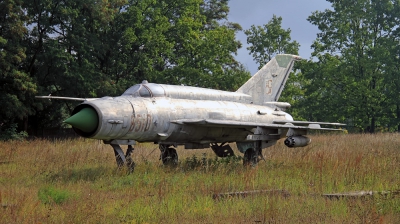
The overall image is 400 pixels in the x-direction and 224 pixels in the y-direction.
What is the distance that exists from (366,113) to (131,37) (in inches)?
813

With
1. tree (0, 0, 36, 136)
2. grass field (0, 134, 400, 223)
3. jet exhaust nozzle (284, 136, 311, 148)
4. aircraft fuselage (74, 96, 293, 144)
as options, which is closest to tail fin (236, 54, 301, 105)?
aircraft fuselage (74, 96, 293, 144)

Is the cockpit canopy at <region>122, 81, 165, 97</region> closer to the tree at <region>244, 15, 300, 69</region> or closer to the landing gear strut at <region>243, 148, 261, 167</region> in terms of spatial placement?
the landing gear strut at <region>243, 148, 261, 167</region>

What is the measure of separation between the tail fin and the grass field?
2.48 m

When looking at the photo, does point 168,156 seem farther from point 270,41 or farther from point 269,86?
point 270,41

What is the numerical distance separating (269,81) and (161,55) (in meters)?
26.0

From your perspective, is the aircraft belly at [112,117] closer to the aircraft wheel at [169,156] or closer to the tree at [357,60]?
the aircraft wheel at [169,156]

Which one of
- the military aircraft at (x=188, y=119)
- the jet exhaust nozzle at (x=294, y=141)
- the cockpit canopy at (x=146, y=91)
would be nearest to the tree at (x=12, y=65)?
the military aircraft at (x=188, y=119)

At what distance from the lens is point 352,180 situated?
38.5ft

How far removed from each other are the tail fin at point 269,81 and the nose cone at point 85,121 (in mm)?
7004

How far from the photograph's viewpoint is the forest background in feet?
106

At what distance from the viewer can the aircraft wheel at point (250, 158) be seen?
624 inches

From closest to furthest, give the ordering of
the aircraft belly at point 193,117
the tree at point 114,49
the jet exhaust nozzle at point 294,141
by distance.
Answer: the aircraft belly at point 193,117
the jet exhaust nozzle at point 294,141
the tree at point 114,49

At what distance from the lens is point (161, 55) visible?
143 feet

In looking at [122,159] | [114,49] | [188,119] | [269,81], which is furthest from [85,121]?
[114,49]
